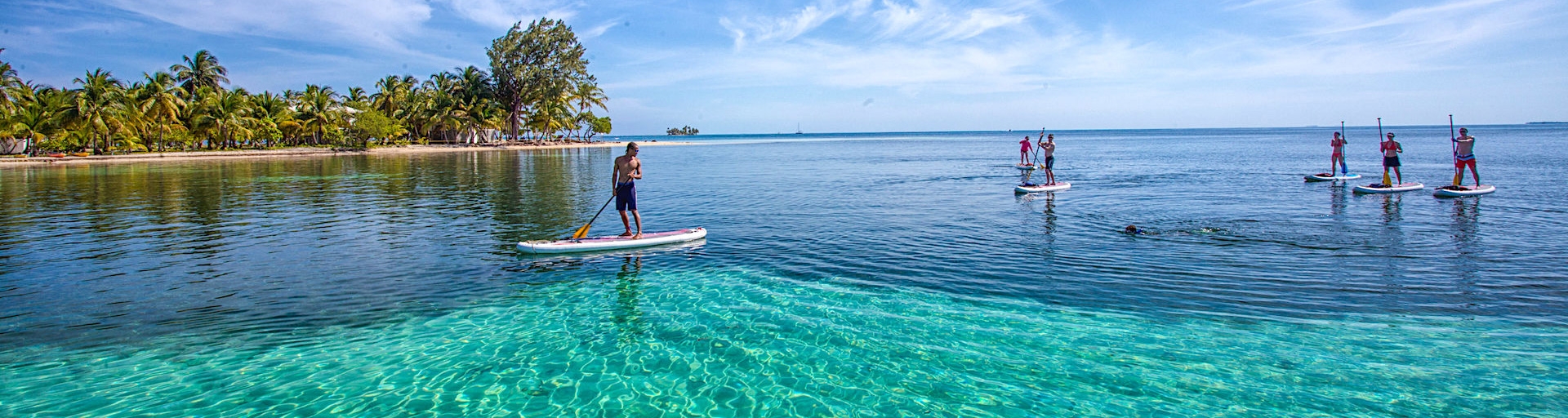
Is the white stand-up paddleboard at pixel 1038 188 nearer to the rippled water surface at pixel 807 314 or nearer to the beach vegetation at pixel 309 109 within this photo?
the rippled water surface at pixel 807 314

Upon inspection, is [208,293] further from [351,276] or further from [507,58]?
[507,58]

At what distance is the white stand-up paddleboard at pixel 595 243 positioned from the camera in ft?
44.0

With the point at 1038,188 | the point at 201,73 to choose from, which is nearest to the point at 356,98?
the point at 201,73

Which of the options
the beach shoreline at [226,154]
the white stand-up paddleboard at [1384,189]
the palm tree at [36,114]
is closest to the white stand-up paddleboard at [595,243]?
the white stand-up paddleboard at [1384,189]

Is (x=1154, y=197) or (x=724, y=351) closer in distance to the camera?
(x=724, y=351)

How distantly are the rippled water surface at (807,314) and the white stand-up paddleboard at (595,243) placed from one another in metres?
0.38

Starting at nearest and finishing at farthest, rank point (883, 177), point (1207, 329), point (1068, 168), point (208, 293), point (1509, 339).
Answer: point (1509, 339) → point (1207, 329) → point (208, 293) → point (883, 177) → point (1068, 168)

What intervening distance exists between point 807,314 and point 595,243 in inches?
229

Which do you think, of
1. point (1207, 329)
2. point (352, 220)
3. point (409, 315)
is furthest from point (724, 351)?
point (352, 220)

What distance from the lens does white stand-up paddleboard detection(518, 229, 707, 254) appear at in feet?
44.0

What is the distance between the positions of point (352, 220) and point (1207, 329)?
60.1 ft

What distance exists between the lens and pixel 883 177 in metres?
35.7

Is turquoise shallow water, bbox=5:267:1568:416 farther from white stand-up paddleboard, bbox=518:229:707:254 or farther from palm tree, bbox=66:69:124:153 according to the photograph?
palm tree, bbox=66:69:124:153

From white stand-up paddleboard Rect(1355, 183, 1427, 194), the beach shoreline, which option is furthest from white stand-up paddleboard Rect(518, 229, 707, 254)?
the beach shoreline
